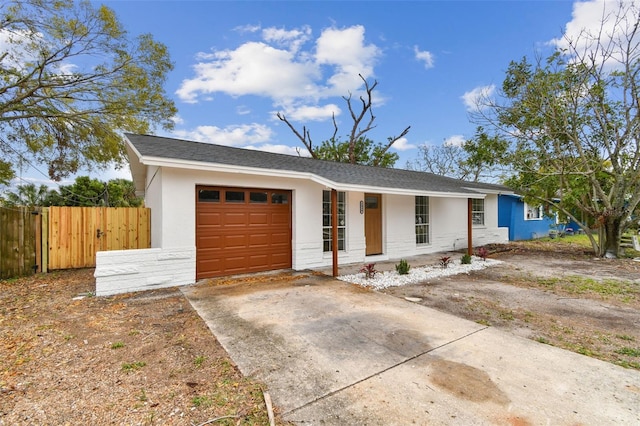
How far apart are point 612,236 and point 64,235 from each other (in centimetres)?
1729

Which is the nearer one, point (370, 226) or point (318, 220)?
point (318, 220)

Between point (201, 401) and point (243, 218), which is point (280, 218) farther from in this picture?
point (201, 401)

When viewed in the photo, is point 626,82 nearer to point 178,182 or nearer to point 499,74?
point 499,74

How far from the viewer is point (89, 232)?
828cm

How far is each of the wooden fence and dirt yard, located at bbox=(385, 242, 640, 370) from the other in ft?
24.6

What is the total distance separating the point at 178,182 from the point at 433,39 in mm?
12705

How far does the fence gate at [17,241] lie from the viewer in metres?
7.01

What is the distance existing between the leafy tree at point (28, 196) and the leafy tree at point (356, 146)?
1725cm

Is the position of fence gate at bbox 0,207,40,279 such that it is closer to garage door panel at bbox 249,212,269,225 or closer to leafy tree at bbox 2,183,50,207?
garage door panel at bbox 249,212,269,225

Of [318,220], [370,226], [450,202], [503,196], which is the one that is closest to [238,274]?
[318,220]

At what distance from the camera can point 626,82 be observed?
9.20 meters

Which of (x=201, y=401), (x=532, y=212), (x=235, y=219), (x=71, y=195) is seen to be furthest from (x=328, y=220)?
(x=532, y=212)

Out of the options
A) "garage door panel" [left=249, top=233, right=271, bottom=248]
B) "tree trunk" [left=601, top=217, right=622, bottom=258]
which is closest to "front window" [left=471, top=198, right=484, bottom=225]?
"tree trunk" [left=601, top=217, right=622, bottom=258]

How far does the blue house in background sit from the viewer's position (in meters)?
15.8
